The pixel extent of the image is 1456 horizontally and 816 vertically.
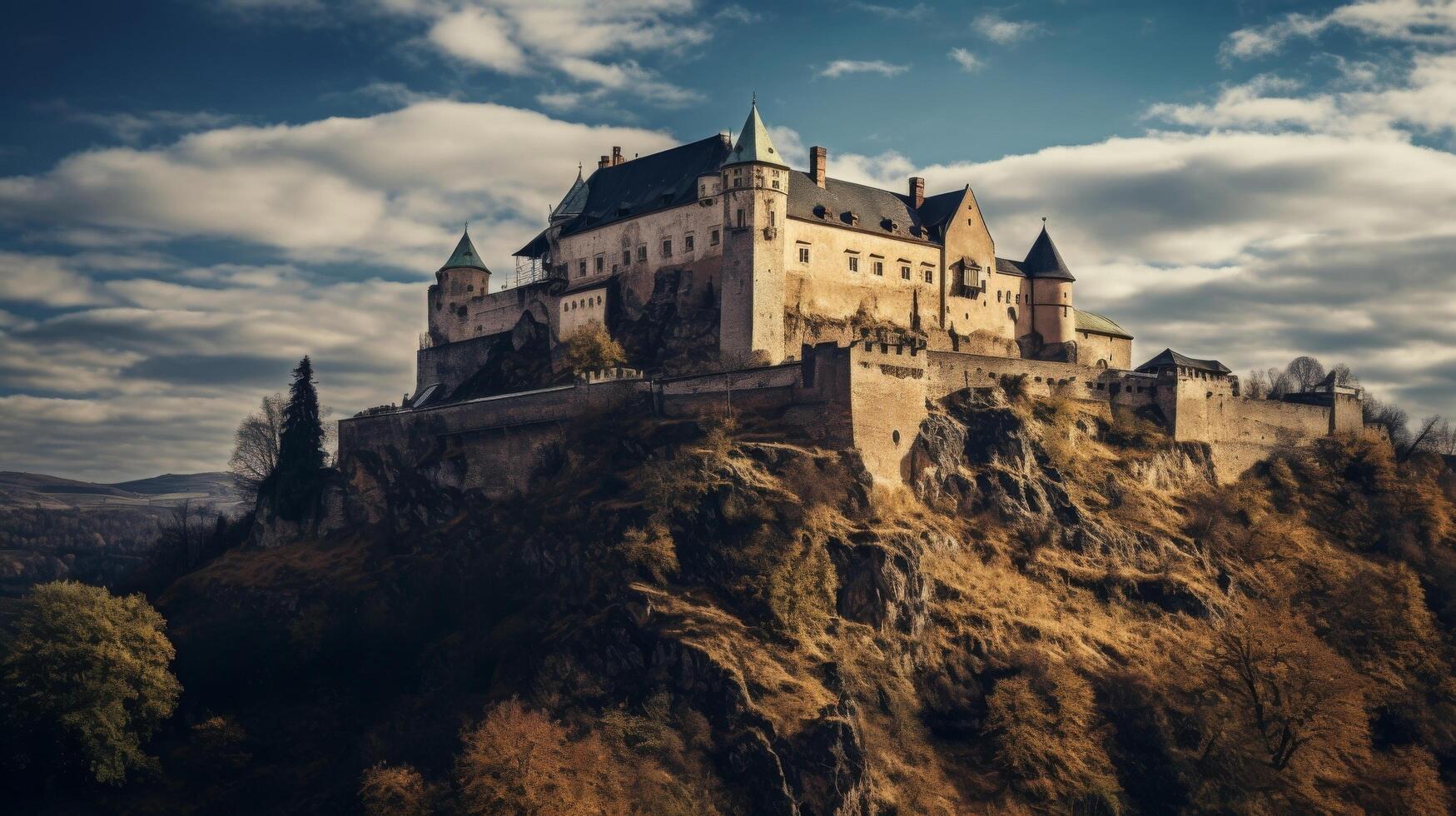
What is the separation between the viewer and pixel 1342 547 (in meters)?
88.9

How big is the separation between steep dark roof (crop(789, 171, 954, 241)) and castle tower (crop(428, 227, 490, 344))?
78.1ft

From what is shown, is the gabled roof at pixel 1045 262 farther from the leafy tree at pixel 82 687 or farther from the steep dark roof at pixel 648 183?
the leafy tree at pixel 82 687

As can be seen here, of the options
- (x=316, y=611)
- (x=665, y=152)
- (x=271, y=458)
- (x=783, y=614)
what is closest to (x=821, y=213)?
(x=665, y=152)

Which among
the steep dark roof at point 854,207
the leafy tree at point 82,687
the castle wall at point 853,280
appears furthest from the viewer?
the steep dark roof at point 854,207

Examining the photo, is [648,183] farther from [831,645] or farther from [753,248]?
[831,645]

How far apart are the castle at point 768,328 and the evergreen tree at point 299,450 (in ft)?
7.72

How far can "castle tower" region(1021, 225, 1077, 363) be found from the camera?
99062 millimetres

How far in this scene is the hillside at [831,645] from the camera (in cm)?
6650

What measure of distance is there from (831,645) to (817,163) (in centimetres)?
3442

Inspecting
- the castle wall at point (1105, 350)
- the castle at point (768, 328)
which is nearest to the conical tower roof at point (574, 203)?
the castle at point (768, 328)

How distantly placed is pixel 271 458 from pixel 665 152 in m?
33.5

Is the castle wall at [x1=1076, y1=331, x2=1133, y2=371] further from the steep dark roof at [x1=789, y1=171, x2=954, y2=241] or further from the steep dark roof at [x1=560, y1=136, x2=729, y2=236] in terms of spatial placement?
the steep dark roof at [x1=560, y1=136, x2=729, y2=236]

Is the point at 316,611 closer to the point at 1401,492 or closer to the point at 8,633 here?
the point at 8,633

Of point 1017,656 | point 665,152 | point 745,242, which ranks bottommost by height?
point 1017,656
